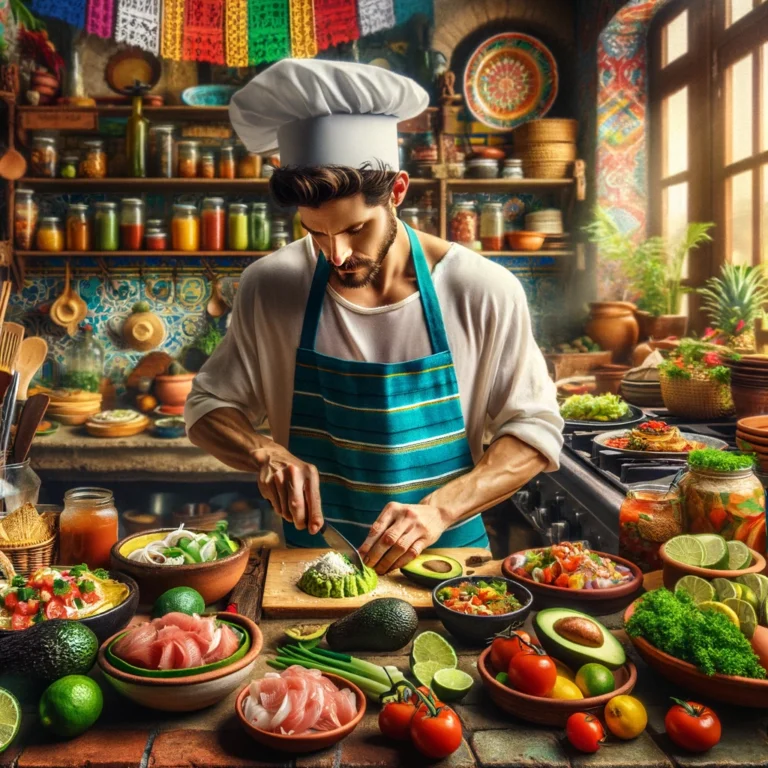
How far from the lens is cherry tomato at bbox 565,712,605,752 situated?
120cm

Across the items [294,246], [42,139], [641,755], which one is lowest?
[641,755]

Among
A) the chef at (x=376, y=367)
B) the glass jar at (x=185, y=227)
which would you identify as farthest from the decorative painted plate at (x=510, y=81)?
the chef at (x=376, y=367)

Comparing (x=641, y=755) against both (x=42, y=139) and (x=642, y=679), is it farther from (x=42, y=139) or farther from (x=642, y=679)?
(x=42, y=139)

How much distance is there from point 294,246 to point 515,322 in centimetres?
68

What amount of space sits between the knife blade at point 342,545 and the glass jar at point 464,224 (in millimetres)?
4058

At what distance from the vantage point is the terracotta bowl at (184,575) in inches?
67.0

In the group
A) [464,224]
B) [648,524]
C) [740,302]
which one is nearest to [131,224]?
[464,224]

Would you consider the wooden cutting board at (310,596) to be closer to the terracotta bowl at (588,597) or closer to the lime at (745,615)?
the terracotta bowl at (588,597)

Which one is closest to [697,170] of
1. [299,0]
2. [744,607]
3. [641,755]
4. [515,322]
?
[299,0]

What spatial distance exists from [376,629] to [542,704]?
1.17 ft

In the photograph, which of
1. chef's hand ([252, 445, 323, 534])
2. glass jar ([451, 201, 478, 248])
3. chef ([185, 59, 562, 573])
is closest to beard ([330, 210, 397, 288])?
chef ([185, 59, 562, 573])

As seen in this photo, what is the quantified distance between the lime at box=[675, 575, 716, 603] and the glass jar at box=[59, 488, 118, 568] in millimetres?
1223

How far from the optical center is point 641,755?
1.22m

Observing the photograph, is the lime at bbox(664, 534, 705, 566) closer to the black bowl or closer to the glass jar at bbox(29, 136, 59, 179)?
the black bowl
